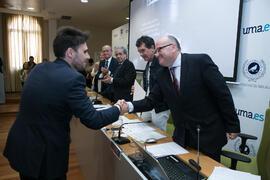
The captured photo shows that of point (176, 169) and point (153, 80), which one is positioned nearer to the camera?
point (176, 169)

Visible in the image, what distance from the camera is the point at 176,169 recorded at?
3.50ft

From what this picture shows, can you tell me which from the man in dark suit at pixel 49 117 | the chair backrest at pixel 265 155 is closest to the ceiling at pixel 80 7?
the man in dark suit at pixel 49 117

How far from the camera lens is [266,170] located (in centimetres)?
135

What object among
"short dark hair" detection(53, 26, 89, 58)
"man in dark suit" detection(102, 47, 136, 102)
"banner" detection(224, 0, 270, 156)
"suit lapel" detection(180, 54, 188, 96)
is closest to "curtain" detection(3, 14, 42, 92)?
"man in dark suit" detection(102, 47, 136, 102)

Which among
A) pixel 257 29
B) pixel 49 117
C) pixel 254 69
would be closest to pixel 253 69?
pixel 254 69

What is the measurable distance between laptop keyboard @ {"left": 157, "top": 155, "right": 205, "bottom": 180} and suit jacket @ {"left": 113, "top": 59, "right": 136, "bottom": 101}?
1.94 metres

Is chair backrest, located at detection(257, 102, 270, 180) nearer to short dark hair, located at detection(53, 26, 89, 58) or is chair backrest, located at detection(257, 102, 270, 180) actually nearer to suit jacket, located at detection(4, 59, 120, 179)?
suit jacket, located at detection(4, 59, 120, 179)

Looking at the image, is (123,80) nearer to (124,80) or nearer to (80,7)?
(124,80)

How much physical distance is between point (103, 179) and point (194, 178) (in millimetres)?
897

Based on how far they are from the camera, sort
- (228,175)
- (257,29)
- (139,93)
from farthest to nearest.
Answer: (257,29)
(139,93)
(228,175)

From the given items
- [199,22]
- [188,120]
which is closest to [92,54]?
[199,22]

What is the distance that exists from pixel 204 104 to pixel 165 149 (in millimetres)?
422

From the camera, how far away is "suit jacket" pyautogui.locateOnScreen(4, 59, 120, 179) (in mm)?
1069

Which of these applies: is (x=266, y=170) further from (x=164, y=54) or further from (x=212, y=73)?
(x=164, y=54)
